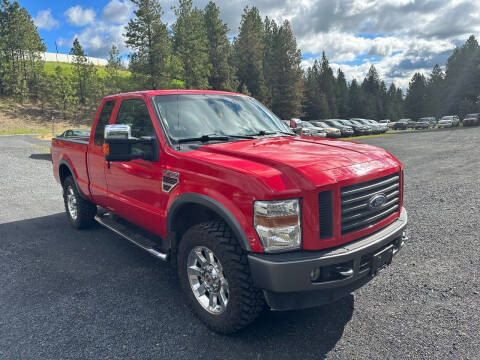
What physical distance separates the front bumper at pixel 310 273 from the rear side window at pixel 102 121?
3.07 m

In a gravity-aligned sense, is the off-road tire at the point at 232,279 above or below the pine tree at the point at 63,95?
below

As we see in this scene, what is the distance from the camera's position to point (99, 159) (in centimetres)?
474

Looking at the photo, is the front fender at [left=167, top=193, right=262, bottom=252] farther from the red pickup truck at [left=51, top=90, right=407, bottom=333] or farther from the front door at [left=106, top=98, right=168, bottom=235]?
the front door at [left=106, top=98, right=168, bottom=235]

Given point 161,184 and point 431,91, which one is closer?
point 161,184

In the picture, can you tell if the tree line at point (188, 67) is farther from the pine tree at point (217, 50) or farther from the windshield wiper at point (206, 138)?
the windshield wiper at point (206, 138)

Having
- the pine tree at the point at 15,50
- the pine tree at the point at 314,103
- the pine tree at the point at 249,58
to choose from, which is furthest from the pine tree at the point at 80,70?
the pine tree at the point at 314,103

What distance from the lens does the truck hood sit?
2684mm

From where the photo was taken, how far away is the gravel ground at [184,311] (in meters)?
2.84

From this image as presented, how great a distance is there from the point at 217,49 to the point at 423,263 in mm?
54510

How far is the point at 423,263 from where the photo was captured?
4.29m

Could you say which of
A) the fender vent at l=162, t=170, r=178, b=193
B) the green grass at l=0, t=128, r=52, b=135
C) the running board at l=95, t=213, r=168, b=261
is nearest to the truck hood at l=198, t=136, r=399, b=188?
the fender vent at l=162, t=170, r=178, b=193

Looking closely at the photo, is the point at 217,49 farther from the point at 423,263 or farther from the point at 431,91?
the point at 423,263

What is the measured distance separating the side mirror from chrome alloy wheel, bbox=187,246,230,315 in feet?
3.58

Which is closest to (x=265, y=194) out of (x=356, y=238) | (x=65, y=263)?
(x=356, y=238)
